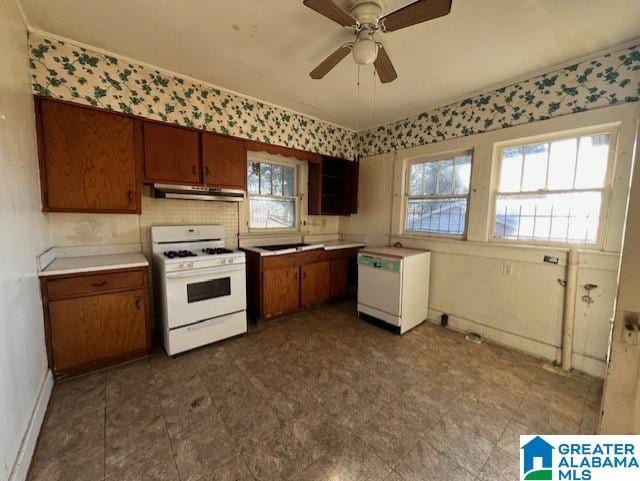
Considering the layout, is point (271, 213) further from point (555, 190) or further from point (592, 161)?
Result: point (592, 161)

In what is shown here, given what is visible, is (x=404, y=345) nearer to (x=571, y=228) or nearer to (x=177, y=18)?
(x=571, y=228)

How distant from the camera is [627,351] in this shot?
0.76 meters

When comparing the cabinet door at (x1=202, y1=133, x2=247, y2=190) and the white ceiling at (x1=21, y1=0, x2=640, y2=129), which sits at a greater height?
the white ceiling at (x1=21, y1=0, x2=640, y2=129)

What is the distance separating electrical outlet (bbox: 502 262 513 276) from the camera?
2.62 m

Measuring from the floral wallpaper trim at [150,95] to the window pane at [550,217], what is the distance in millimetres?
2607

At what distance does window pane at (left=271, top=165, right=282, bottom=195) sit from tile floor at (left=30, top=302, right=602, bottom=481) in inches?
83.5

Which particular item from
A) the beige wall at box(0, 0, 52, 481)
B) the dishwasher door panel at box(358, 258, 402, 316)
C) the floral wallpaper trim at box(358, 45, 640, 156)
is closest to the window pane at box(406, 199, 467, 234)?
the floral wallpaper trim at box(358, 45, 640, 156)

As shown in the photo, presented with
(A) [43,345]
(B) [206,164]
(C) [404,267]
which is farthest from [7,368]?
(C) [404,267]

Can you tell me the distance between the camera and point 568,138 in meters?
2.29

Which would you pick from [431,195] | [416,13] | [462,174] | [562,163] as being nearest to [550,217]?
[562,163]

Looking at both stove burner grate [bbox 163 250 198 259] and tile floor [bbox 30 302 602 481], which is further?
stove burner grate [bbox 163 250 198 259]

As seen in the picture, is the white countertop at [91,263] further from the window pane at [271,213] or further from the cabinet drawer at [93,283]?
the window pane at [271,213]

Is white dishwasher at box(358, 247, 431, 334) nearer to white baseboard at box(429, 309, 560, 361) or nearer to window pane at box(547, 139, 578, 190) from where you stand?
white baseboard at box(429, 309, 560, 361)

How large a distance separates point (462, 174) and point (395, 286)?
1.54 metres
